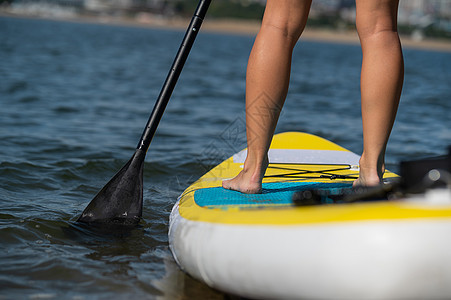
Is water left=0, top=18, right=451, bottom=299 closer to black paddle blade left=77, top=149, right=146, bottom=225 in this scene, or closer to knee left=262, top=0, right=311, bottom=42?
black paddle blade left=77, top=149, right=146, bottom=225

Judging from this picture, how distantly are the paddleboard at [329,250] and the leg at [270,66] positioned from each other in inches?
14.7

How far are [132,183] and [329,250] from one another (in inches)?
54.0

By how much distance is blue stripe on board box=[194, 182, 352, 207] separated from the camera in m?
2.06

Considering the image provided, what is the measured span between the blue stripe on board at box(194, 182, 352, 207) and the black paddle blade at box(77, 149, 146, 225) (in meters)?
0.42

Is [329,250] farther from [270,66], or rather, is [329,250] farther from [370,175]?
[270,66]

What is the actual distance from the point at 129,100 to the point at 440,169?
6.69 metres

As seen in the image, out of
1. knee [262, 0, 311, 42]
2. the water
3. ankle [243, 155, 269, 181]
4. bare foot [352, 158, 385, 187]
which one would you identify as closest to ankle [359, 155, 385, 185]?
bare foot [352, 158, 385, 187]

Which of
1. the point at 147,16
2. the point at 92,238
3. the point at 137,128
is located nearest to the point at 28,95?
the point at 137,128

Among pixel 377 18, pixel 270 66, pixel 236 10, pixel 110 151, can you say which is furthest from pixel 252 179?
pixel 236 10

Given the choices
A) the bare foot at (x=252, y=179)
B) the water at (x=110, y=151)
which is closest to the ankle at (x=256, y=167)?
the bare foot at (x=252, y=179)

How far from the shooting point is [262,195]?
7.28 feet

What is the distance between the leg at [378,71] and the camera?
2062 mm

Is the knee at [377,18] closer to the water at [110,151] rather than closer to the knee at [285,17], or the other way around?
the knee at [285,17]

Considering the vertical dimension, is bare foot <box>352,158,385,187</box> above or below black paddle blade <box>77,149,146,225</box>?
above
